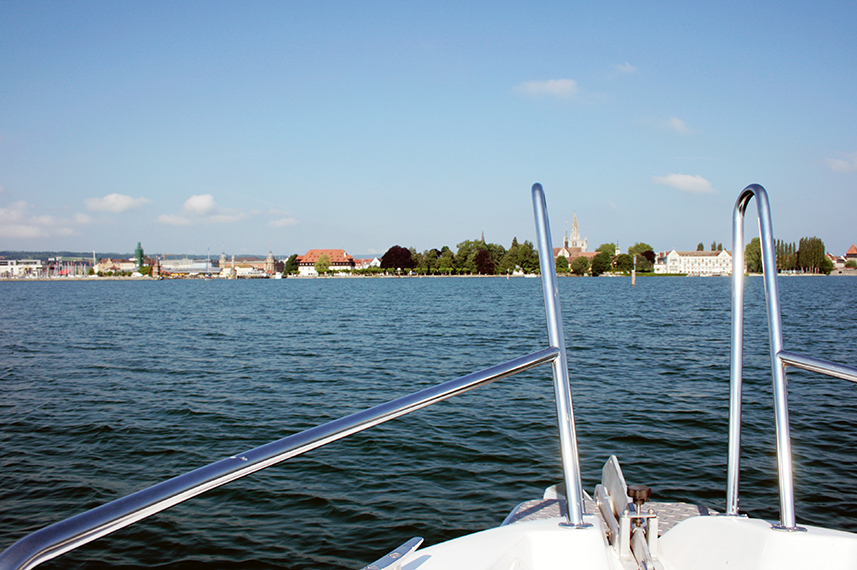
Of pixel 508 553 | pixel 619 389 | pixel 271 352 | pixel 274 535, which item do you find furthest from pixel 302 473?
pixel 271 352

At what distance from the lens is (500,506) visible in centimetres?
Answer: 575

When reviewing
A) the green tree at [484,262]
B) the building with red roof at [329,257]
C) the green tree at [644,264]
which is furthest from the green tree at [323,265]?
the green tree at [644,264]

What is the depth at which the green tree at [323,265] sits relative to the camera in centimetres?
17588

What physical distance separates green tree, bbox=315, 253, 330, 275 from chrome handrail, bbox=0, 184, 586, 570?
17535cm

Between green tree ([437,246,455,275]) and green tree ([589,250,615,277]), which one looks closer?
green tree ([589,250,615,277])

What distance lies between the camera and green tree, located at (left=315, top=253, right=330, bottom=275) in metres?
176

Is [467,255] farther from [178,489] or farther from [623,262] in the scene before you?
[178,489]

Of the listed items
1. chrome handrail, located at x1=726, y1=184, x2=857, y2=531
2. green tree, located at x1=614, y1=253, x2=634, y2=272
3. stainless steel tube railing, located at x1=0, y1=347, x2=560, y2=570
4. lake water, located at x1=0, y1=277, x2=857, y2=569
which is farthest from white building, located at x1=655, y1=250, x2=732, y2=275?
stainless steel tube railing, located at x1=0, y1=347, x2=560, y2=570

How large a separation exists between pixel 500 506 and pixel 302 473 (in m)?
2.46

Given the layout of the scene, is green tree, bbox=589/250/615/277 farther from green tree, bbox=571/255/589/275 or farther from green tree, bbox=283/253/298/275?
green tree, bbox=283/253/298/275

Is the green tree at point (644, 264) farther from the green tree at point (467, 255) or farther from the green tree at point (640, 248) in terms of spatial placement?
the green tree at point (467, 255)

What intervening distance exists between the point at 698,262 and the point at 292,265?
12070cm

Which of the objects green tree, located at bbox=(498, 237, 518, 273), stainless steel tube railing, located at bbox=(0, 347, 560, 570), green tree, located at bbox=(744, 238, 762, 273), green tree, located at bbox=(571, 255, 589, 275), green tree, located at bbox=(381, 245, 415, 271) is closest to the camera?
stainless steel tube railing, located at bbox=(0, 347, 560, 570)

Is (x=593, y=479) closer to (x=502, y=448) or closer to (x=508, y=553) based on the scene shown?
(x=502, y=448)
